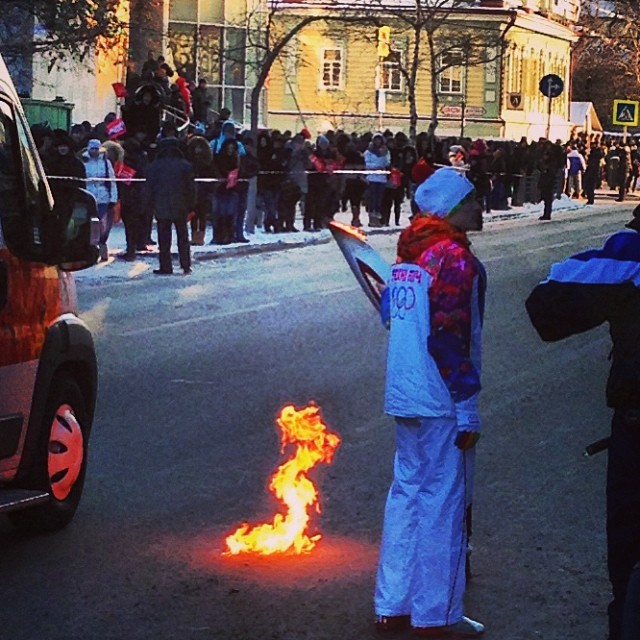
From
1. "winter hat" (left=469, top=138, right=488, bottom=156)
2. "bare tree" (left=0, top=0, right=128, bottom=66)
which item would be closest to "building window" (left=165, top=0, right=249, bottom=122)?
"winter hat" (left=469, top=138, right=488, bottom=156)

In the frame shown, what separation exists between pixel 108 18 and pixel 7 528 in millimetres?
21595

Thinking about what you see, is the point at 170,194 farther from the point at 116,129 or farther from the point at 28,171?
the point at 28,171

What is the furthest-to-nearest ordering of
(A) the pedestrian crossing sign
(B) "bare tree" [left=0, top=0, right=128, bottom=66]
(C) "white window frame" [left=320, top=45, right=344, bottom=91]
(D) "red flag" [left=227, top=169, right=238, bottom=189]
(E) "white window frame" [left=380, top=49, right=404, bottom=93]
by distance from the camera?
(C) "white window frame" [left=320, top=45, right=344, bottom=91] → (E) "white window frame" [left=380, top=49, right=404, bottom=93] → (A) the pedestrian crossing sign → (D) "red flag" [left=227, top=169, right=238, bottom=189] → (B) "bare tree" [left=0, top=0, right=128, bottom=66]

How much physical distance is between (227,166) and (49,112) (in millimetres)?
4769

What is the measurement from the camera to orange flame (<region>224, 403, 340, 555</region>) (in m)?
8.20

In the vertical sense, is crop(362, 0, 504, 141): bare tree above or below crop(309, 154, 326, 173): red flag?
above

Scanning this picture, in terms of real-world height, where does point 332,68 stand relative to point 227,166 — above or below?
above

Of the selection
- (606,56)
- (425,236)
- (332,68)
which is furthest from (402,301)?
(606,56)

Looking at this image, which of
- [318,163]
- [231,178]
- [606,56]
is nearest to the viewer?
[231,178]

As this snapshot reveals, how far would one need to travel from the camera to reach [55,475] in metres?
8.19

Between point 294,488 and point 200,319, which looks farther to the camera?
point 200,319

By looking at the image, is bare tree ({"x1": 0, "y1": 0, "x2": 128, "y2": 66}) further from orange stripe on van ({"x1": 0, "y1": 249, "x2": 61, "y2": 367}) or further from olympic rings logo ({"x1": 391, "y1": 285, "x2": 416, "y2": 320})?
olympic rings logo ({"x1": 391, "y1": 285, "x2": 416, "y2": 320})

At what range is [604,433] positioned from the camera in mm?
11555

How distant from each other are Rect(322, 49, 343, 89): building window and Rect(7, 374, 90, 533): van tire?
70.1 metres
